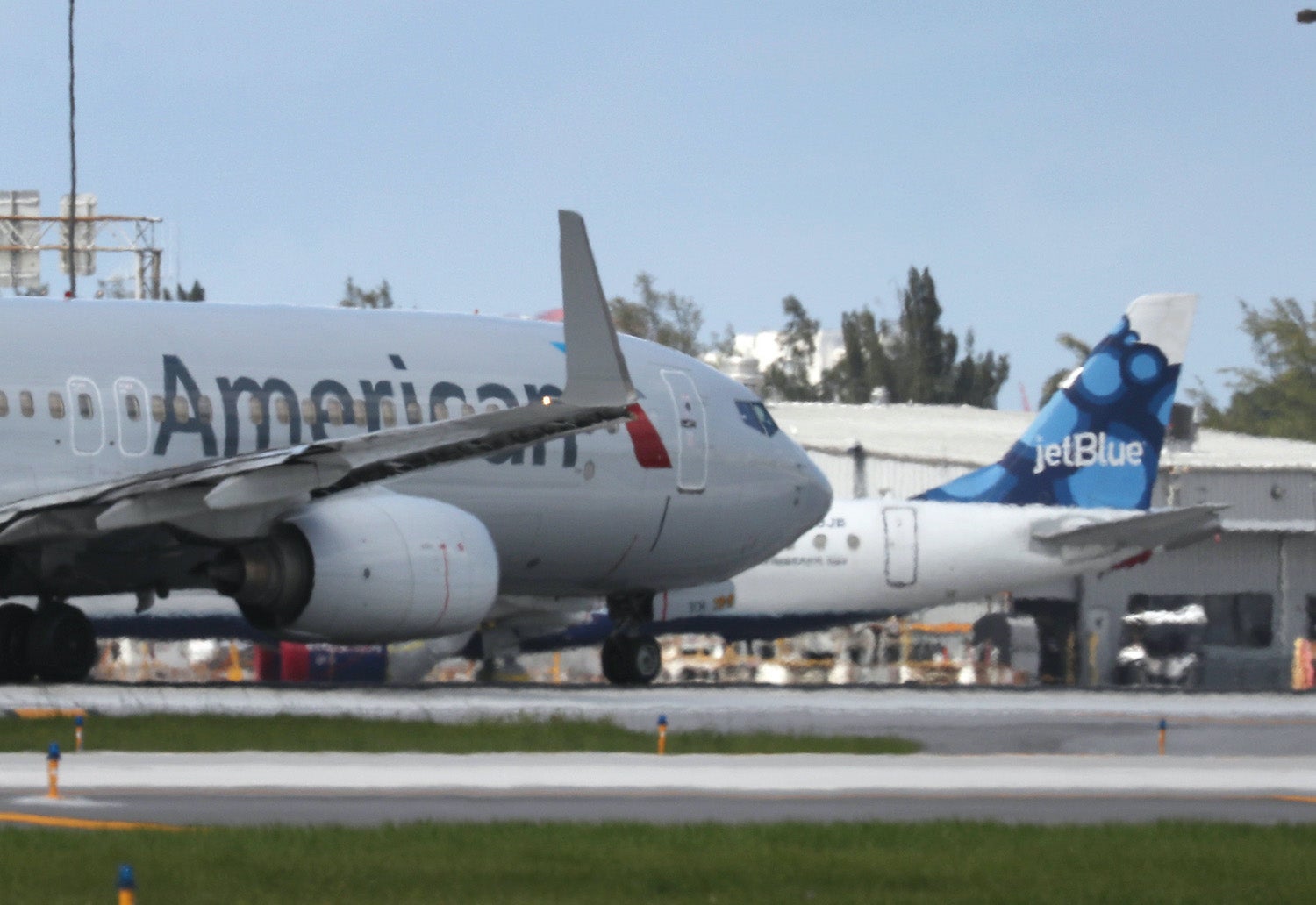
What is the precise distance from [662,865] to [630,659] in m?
→ 15.8

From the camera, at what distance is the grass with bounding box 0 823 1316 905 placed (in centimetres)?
1038

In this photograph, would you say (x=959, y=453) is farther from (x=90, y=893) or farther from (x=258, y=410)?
(x=90, y=893)

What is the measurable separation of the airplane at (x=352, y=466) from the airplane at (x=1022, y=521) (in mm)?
10939

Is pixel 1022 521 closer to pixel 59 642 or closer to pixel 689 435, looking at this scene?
pixel 689 435

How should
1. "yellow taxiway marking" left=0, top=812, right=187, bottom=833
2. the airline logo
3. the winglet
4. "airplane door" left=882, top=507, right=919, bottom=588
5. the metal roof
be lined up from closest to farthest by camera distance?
"yellow taxiway marking" left=0, top=812, right=187, bottom=833 < the winglet < "airplane door" left=882, top=507, right=919, bottom=588 < the airline logo < the metal roof

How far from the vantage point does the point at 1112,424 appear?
126 ft

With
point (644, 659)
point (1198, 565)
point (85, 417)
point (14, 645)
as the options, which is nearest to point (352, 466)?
point (85, 417)

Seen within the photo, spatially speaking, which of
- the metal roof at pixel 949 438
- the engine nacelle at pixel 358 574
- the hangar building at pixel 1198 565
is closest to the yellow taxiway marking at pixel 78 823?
the engine nacelle at pixel 358 574

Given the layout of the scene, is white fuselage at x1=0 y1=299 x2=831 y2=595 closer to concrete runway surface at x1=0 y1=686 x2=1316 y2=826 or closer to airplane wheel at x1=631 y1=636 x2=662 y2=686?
airplane wheel at x1=631 y1=636 x2=662 y2=686

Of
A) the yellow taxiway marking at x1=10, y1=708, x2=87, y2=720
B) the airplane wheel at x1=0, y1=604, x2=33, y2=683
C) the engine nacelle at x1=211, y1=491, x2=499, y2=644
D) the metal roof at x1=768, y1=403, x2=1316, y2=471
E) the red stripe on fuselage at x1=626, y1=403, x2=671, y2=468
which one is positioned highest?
the metal roof at x1=768, y1=403, x2=1316, y2=471

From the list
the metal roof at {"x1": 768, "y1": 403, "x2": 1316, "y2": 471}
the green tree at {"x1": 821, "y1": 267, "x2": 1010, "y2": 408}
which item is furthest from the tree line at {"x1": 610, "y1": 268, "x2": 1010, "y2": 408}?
the metal roof at {"x1": 768, "y1": 403, "x2": 1316, "y2": 471}

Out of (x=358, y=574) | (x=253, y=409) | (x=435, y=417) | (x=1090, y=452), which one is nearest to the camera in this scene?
(x=358, y=574)

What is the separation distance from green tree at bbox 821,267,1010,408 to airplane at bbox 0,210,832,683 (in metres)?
74.2

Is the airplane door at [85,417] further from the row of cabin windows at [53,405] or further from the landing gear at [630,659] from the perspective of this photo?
the landing gear at [630,659]
